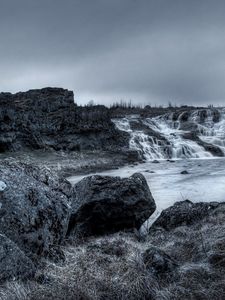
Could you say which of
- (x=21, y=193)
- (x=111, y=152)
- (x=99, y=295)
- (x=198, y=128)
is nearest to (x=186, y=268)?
(x=99, y=295)

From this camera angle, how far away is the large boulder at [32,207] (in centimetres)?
436

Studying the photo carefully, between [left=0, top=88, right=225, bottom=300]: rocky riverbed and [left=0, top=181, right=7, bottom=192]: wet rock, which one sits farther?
[left=0, top=181, right=7, bottom=192]: wet rock

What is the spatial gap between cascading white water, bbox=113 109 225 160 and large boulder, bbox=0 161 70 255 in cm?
3453

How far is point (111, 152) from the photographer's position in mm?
39125

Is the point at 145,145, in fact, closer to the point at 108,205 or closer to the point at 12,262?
the point at 108,205

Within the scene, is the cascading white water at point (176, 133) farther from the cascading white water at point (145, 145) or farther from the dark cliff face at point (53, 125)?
the dark cliff face at point (53, 125)

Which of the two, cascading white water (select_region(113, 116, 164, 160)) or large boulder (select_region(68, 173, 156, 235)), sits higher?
large boulder (select_region(68, 173, 156, 235))

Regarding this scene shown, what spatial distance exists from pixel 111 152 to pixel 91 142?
3394 millimetres

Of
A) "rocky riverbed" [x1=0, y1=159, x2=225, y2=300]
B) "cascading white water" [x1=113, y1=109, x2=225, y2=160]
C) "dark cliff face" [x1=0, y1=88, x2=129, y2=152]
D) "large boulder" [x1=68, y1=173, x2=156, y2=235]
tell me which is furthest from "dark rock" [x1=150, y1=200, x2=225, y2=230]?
"cascading white water" [x1=113, y1=109, x2=225, y2=160]

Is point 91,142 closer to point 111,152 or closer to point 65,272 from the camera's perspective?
point 111,152

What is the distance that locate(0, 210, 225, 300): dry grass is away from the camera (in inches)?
144

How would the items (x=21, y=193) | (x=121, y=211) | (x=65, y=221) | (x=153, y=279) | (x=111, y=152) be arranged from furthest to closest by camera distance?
1. (x=111, y=152)
2. (x=121, y=211)
3. (x=65, y=221)
4. (x=21, y=193)
5. (x=153, y=279)

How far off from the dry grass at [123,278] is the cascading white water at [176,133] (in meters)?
34.6

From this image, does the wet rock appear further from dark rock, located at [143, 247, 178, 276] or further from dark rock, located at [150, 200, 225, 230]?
dark rock, located at [150, 200, 225, 230]
